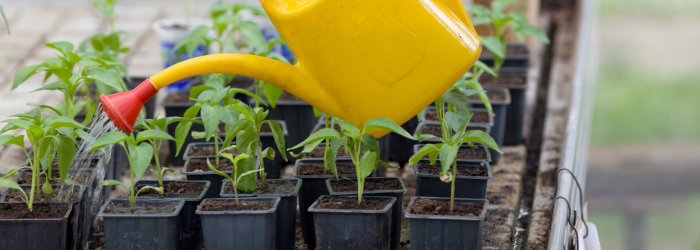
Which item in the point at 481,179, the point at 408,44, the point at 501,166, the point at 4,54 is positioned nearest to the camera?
the point at 408,44

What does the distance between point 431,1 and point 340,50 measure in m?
0.27

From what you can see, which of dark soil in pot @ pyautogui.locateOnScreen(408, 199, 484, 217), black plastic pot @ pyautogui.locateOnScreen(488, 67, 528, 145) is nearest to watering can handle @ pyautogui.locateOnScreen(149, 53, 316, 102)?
dark soil in pot @ pyautogui.locateOnScreen(408, 199, 484, 217)

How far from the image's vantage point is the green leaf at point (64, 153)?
164 centimetres

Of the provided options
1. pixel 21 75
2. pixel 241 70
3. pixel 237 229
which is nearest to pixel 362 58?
pixel 241 70

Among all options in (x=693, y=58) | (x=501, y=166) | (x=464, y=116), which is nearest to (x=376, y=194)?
(x=464, y=116)

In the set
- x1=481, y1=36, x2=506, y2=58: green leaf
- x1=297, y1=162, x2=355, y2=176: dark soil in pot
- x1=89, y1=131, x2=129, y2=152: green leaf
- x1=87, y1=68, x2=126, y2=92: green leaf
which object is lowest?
x1=297, y1=162, x2=355, y2=176: dark soil in pot

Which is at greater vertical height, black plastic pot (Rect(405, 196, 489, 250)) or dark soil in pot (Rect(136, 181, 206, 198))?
dark soil in pot (Rect(136, 181, 206, 198))

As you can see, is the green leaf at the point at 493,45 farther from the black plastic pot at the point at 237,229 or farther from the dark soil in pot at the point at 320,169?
the black plastic pot at the point at 237,229

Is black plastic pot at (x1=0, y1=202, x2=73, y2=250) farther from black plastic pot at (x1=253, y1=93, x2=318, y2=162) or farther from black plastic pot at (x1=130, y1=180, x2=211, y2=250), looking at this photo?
black plastic pot at (x1=253, y1=93, x2=318, y2=162)

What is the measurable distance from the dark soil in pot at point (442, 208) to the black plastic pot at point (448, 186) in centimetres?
16

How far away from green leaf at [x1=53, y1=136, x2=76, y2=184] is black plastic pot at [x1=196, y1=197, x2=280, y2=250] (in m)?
0.41

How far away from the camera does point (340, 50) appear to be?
5.44ft

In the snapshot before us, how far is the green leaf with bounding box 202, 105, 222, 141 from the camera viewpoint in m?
1.62

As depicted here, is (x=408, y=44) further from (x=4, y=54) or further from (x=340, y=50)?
(x=4, y=54)
